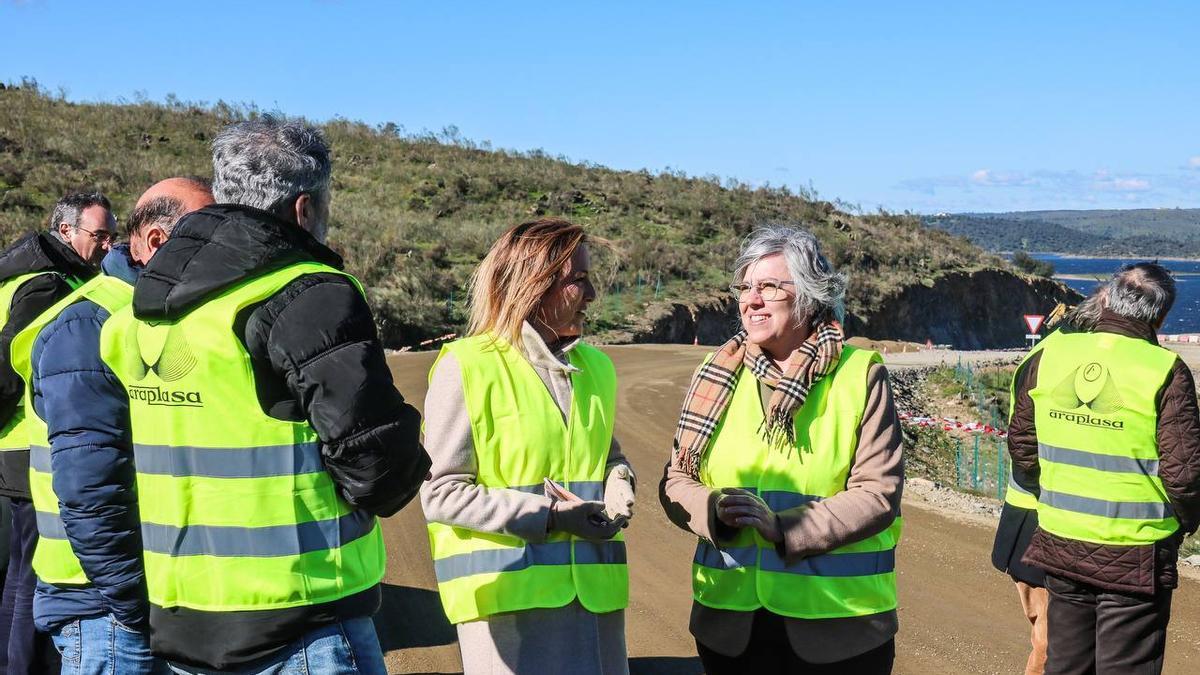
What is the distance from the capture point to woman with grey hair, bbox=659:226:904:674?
3.33m

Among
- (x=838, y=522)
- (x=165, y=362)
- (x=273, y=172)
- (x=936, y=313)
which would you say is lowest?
(x=936, y=313)

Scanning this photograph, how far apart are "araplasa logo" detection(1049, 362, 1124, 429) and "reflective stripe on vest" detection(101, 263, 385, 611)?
2939mm

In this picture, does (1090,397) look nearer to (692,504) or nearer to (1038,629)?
(1038,629)

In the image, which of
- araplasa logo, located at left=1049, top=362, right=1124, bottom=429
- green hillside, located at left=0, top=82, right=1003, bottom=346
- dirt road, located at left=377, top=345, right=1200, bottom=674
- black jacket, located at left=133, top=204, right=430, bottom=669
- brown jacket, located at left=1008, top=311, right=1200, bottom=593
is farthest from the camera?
green hillside, located at left=0, top=82, right=1003, bottom=346

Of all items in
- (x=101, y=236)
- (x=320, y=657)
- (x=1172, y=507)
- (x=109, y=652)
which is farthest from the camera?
(x=101, y=236)

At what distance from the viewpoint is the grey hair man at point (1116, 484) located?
13.6 feet

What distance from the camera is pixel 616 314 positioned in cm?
2912

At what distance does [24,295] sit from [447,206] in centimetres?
3418

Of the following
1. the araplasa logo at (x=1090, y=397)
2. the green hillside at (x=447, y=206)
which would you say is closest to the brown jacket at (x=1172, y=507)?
the araplasa logo at (x=1090, y=397)

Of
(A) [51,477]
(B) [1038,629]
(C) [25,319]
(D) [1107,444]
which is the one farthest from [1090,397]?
(C) [25,319]

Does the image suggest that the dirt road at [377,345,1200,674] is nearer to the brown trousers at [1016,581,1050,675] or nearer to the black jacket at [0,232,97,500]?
the brown trousers at [1016,581,1050,675]

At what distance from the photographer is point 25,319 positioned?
14.6 ft

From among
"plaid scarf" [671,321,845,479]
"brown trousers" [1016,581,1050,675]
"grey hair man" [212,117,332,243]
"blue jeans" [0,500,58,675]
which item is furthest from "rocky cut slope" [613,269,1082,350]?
"grey hair man" [212,117,332,243]

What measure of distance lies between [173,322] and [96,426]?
61 centimetres
